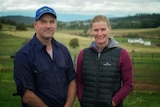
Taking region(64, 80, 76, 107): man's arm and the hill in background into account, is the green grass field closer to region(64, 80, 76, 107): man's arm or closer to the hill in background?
the hill in background

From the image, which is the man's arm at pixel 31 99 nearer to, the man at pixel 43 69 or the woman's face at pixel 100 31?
the man at pixel 43 69

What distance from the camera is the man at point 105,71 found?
2.32 m

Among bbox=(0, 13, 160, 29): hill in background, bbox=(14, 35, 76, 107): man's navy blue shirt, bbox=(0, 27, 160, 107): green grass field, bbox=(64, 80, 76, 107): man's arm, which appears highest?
bbox=(0, 13, 160, 29): hill in background

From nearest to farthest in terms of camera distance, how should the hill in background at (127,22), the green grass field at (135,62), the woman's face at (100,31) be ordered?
the woman's face at (100,31) < the green grass field at (135,62) < the hill in background at (127,22)

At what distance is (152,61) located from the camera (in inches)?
308

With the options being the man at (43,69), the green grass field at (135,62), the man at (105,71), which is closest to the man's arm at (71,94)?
the man at (43,69)

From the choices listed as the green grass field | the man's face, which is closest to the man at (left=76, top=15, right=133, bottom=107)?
the man's face

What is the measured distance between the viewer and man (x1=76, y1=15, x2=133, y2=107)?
232 cm

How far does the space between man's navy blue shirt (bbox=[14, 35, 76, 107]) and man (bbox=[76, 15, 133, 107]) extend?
0.23 m

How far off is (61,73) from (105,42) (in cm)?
46

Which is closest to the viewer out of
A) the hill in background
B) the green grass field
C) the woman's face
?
the woman's face

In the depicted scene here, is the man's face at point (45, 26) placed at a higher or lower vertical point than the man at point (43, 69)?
higher

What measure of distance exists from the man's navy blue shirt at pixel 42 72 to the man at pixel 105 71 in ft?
0.74

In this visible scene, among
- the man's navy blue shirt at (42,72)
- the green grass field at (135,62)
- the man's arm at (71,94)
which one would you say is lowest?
the green grass field at (135,62)
